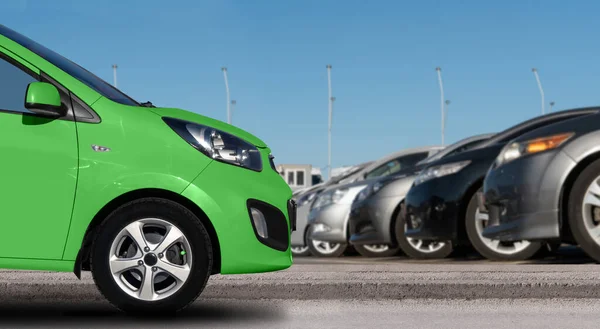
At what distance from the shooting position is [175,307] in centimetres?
527

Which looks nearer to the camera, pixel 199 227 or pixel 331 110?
pixel 199 227

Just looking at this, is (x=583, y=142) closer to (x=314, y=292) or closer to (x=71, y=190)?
(x=314, y=292)

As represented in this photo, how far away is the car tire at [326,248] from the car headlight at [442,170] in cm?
519

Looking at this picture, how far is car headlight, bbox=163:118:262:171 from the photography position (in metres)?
5.29

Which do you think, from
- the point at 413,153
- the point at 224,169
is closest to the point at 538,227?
the point at 224,169

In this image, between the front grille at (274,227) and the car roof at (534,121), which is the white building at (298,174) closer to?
the car roof at (534,121)

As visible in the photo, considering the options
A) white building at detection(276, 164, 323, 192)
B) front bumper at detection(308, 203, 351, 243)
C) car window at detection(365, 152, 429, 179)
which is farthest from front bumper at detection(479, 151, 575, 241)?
white building at detection(276, 164, 323, 192)

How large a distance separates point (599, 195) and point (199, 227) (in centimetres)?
383

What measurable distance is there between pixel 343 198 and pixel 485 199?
20.3 ft

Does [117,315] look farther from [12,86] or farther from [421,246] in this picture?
[421,246]

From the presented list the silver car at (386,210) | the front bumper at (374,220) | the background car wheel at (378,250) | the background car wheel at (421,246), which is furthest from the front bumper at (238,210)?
the background car wheel at (378,250)

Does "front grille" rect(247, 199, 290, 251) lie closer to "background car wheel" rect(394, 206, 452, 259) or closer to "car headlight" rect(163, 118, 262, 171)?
"car headlight" rect(163, 118, 262, 171)

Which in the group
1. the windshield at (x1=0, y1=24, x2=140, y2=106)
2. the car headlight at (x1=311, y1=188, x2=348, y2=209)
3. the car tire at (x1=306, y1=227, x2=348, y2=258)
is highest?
the windshield at (x1=0, y1=24, x2=140, y2=106)

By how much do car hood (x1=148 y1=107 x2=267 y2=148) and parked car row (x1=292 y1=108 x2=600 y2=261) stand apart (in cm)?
319
